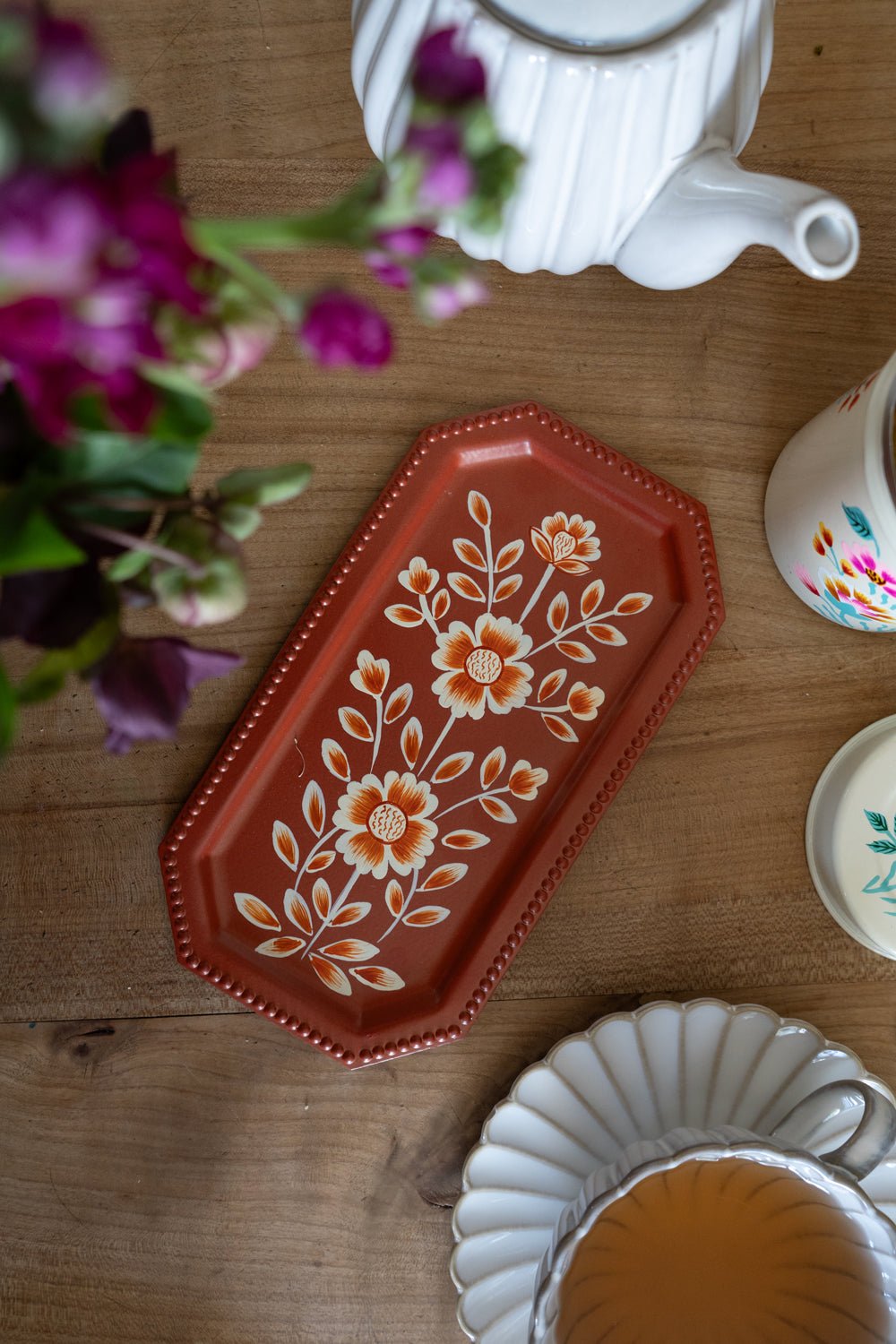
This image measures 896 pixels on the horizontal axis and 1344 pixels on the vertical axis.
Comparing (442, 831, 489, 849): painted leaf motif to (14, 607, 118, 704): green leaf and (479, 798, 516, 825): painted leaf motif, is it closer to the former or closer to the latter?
(479, 798, 516, 825): painted leaf motif

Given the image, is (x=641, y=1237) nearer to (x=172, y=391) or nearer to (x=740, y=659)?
(x=740, y=659)

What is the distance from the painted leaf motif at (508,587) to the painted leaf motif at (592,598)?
0.03 m

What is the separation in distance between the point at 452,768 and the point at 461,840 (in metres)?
0.03

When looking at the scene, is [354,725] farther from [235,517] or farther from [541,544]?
[235,517]

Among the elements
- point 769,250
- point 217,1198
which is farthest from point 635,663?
point 217,1198

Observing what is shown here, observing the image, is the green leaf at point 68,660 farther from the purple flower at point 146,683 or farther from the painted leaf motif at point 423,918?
the painted leaf motif at point 423,918

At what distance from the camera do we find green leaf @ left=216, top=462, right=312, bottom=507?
0.22 m

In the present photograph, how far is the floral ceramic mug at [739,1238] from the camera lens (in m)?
0.39

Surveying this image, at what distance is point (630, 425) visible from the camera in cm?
49

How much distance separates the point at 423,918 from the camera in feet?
1.56

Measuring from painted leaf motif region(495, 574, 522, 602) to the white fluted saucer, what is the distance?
0.20 meters

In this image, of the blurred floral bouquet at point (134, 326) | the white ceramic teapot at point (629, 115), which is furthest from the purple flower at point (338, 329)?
the white ceramic teapot at point (629, 115)

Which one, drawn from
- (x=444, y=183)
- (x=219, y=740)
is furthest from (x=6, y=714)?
(x=219, y=740)

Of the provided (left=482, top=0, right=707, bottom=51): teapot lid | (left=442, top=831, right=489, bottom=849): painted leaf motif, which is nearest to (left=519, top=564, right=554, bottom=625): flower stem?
(left=442, top=831, right=489, bottom=849): painted leaf motif
